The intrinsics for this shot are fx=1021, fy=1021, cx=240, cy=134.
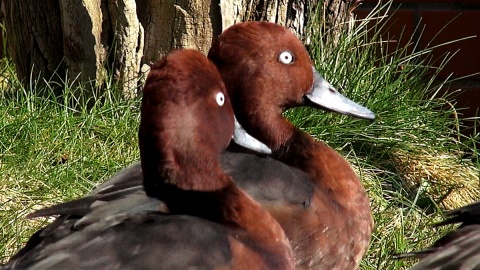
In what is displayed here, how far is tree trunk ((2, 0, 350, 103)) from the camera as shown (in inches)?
181

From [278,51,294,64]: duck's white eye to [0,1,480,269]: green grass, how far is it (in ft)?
2.78

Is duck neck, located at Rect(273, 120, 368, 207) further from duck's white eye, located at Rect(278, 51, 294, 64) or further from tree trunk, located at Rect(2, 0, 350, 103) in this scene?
tree trunk, located at Rect(2, 0, 350, 103)

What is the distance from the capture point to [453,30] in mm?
5484

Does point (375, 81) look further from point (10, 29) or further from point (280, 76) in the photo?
point (10, 29)

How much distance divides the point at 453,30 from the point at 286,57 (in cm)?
230

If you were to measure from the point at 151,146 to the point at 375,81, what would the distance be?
2.21 m

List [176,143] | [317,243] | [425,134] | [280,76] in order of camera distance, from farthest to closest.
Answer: [425,134]
[280,76]
[317,243]
[176,143]

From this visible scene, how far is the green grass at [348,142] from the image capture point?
157 inches

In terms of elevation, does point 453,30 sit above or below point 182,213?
below

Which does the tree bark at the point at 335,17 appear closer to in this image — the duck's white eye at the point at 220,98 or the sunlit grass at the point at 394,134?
the sunlit grass at the point at 394,134

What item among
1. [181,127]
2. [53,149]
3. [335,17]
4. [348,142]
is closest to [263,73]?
[181,127]

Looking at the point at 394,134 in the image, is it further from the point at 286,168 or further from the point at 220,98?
the point at 220,98

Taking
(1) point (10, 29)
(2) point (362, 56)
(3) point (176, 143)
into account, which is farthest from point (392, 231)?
(1) point (10, 29)

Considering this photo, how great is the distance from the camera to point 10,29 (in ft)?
16.3
